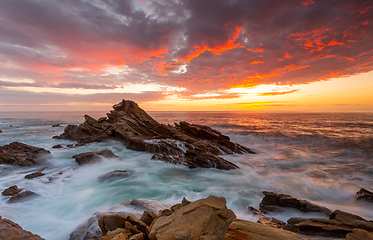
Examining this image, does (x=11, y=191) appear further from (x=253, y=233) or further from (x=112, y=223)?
(x=253, y=233)

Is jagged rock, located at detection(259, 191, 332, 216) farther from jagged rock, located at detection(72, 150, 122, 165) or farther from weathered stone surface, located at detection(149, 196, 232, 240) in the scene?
jagged rock, located at detection(72, 150, 122, 165)

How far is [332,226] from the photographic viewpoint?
15.1 feet

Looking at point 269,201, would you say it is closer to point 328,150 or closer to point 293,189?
point 293,189

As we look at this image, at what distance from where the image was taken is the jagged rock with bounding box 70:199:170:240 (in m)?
5.09

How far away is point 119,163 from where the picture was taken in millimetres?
14406

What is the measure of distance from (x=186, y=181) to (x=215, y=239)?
8.76 metres

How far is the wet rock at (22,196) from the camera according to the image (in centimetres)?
780

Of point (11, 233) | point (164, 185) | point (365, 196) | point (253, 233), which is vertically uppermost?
point (253, 233)

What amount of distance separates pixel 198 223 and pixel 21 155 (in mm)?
17661

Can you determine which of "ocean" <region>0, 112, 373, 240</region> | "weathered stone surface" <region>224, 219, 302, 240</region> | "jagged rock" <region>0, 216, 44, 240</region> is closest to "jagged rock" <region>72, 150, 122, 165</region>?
"ocean" <region>0, 112, 373, 240</region>

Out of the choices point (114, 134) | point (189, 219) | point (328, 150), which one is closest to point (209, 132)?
point (114, 134)

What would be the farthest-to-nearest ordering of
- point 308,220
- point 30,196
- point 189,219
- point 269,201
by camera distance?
1. point 30,196
2. point 269,201
3. point 308,220
4. point 189,219

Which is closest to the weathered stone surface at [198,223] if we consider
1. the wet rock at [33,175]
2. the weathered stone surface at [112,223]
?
the weathered stone surface at [112,223]

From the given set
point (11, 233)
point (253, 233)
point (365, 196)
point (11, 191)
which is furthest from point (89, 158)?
point (365, 196)
